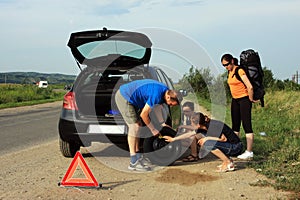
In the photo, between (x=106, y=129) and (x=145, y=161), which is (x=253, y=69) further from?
(x=106, y=129)

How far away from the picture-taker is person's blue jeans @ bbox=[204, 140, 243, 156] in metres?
6.10

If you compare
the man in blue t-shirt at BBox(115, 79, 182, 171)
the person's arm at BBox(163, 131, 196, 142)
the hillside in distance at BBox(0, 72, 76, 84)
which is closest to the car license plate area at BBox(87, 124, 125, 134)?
the man in blue t-shirt at BBox(115, 79, 182, 171)

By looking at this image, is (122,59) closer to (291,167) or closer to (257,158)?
(257,158)

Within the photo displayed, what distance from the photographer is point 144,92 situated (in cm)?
604

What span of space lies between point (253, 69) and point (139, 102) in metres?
2.03

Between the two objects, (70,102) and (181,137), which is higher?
(70,102)

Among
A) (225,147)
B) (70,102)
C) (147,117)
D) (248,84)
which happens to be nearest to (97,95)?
(70,102)

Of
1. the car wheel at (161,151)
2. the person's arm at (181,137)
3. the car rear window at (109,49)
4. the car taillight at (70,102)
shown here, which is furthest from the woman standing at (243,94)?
the car taillight at (70,102)

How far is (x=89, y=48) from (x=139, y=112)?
1.86 metres

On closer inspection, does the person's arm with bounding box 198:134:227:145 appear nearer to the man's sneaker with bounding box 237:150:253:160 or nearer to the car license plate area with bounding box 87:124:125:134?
the man's sneaker with bounding box 237:150:253:160

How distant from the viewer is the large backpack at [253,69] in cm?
668

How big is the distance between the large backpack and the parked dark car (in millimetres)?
1471

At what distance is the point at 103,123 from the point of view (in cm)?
655

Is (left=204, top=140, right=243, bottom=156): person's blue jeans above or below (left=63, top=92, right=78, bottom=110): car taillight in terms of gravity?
below
